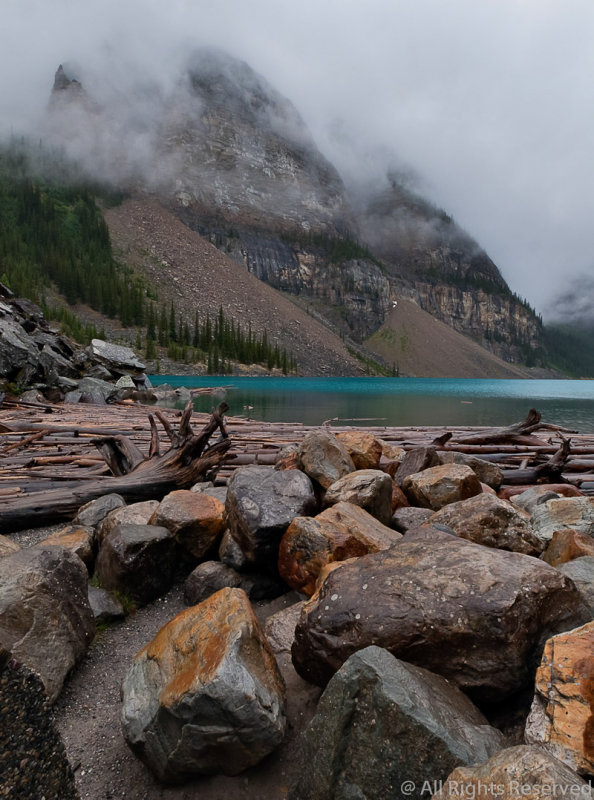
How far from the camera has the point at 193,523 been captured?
387 centimetres

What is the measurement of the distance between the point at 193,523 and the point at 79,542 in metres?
1.09

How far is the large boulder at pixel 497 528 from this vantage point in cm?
312

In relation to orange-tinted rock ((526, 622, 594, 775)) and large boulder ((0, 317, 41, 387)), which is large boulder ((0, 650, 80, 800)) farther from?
large boulder ((0, 317, 41, 387))

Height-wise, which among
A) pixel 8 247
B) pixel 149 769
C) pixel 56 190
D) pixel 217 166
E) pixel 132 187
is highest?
pixel 217 166

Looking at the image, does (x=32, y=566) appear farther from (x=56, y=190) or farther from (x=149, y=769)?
(x=56, y=190)

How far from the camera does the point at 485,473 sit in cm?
582

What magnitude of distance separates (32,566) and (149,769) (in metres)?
1.33

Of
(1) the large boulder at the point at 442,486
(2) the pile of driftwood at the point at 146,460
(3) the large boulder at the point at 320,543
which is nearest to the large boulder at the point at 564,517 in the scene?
(1) the large boulder at the point at 442,486

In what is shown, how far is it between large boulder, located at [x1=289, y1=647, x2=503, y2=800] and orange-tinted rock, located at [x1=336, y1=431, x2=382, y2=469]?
11.8 feet

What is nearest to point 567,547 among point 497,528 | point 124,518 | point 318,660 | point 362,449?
point 497,528

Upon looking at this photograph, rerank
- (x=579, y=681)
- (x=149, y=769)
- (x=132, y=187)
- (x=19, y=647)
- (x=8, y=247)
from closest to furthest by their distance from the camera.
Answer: (x=579, y=681) → (x=149, y=769) → (x=19, y=647) → (x=8, y=247) → (x=132, y=187)

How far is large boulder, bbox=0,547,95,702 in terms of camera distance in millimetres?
2447

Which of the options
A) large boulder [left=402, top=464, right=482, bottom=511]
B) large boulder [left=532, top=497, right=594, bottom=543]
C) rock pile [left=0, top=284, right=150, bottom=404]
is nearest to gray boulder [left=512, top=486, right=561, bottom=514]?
large boulder [left=532, top=497, right=594, bottom=543]

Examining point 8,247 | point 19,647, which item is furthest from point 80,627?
point 8,247
